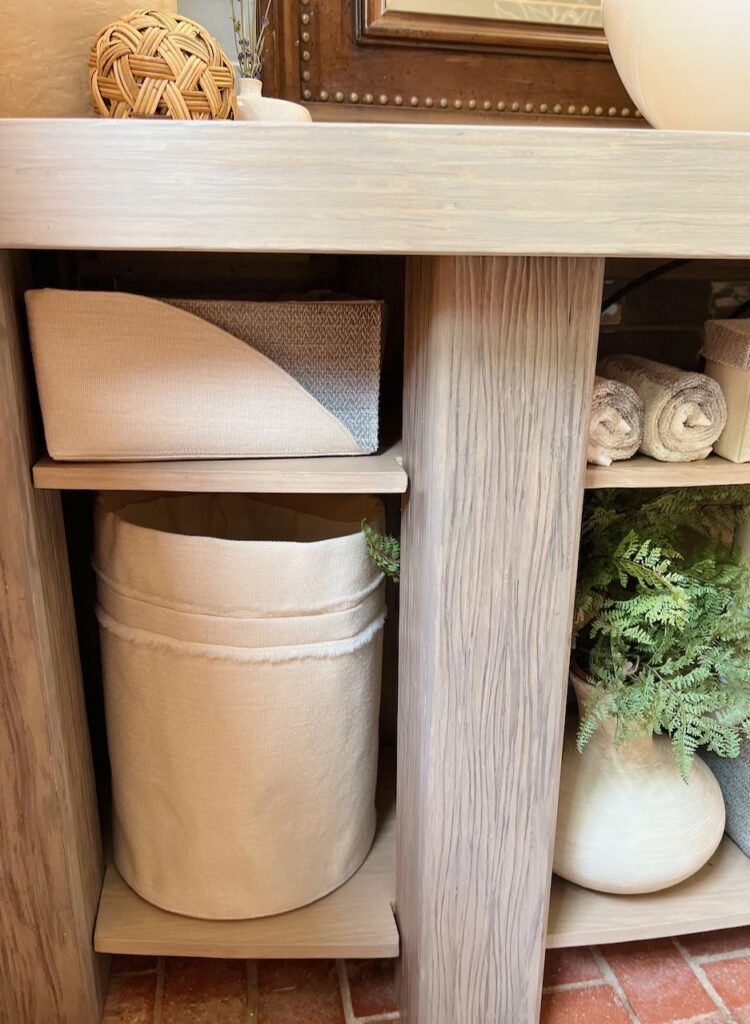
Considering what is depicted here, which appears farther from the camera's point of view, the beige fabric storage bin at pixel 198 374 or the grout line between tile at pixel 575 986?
the grout line between tile at pixel 575 986

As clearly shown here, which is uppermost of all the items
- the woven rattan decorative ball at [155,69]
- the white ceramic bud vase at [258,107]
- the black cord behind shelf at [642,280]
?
the woven rattan decorative ball at [155,69]

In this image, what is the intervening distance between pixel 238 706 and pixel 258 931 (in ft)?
0.93

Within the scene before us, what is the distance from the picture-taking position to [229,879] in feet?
3.07

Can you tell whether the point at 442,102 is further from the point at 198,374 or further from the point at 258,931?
the point at 258,931

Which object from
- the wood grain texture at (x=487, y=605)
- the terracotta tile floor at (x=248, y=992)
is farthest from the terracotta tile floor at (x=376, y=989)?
the wood grain texture at (x=487, y=605)

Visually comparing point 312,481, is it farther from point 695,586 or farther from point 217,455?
point 695,586

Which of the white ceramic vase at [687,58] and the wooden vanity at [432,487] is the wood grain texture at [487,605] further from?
the white ceramic vase at [687,58]

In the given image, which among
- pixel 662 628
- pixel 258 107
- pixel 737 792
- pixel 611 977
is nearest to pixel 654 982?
pixel 611 977

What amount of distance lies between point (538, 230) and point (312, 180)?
6.2 inches

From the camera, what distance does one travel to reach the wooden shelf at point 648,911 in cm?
95

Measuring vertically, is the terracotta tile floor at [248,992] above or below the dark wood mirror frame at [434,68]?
below

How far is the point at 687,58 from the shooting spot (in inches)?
28.7

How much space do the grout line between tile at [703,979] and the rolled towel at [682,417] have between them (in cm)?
67

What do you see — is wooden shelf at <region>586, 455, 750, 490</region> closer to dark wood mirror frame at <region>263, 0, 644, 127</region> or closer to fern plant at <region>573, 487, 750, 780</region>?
fern plant at <region>573, 487, 750, 780</region>
